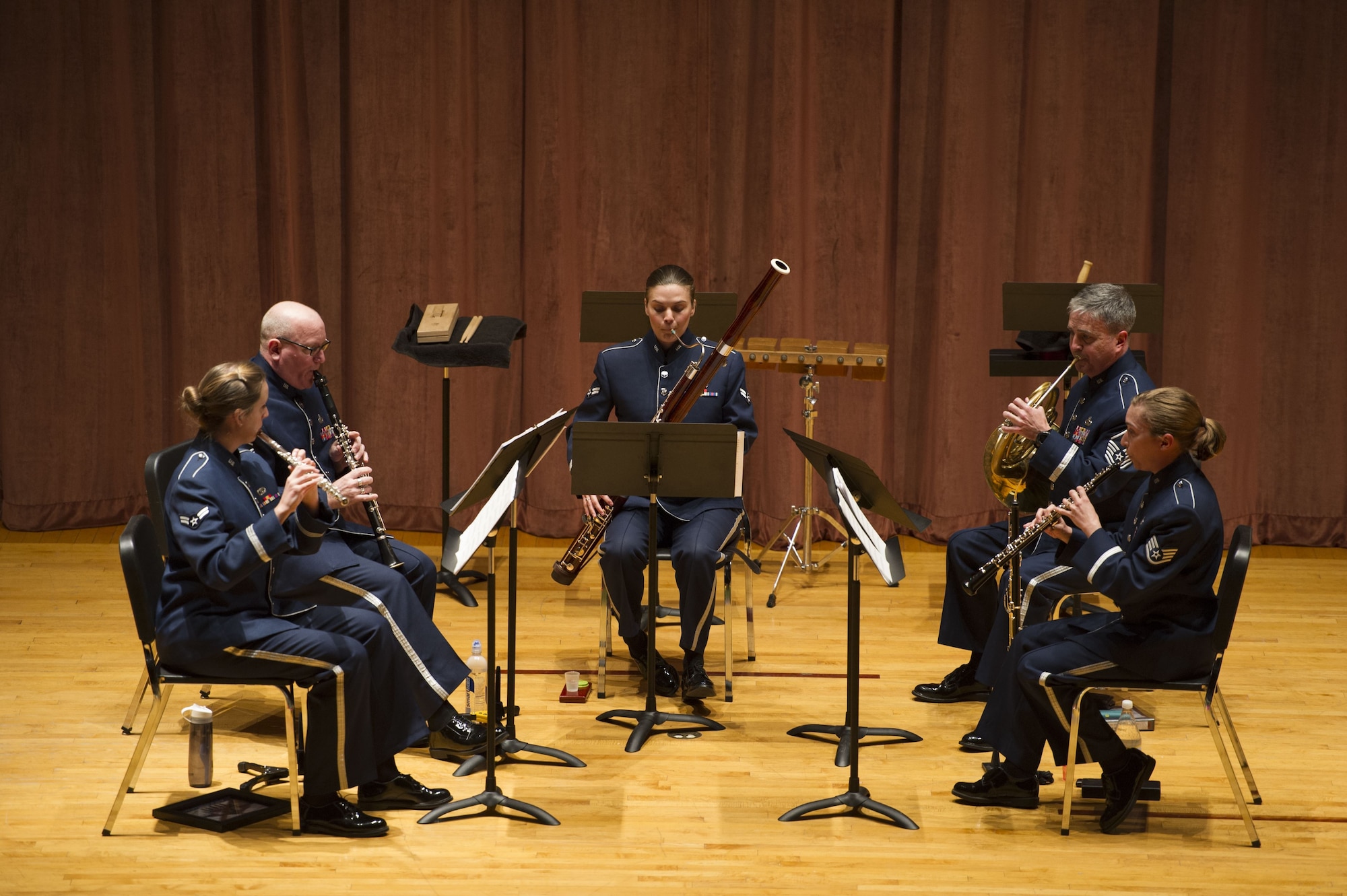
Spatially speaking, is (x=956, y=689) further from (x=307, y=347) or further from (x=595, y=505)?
(x=307, y=347)

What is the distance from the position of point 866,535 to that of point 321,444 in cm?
187

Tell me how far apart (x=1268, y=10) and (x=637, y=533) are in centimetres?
415

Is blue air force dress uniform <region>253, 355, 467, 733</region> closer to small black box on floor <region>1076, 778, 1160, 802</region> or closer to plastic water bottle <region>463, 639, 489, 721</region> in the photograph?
plastic water bottle <region>463, 639, 489, 721</region>

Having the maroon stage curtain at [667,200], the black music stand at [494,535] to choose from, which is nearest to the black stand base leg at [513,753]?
the black music stand at [494,535]

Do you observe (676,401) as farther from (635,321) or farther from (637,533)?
(635,321)

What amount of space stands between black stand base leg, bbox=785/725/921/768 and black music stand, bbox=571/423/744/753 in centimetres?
68

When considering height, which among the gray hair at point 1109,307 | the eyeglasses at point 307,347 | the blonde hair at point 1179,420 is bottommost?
the blonde hair at point 1179,420

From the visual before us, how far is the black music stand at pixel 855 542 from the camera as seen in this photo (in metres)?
3.49

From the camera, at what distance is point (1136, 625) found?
11.8 ft

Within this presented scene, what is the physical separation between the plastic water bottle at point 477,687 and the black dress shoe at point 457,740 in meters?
0.14

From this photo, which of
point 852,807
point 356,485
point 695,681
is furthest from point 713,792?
point 356,485

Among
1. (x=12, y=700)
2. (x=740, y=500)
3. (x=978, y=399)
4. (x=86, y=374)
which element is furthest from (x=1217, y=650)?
(x=86, y=374)

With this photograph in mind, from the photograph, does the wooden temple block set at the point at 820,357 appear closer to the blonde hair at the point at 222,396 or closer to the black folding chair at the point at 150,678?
the blonde hair at the point at 222,396

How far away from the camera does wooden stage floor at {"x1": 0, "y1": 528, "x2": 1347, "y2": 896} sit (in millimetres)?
3354
